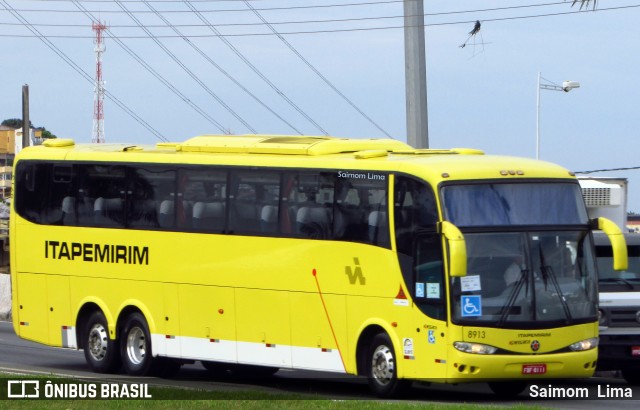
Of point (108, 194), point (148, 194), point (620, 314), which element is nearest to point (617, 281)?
point (620, 314)

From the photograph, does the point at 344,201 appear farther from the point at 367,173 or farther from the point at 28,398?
the point at 28,398

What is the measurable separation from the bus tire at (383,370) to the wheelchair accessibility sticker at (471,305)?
4.13 ft

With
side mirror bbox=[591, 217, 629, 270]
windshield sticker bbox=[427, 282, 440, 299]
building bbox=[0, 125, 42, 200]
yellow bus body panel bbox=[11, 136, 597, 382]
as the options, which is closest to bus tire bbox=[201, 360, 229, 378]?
yellow bus body panel bbox=[11, 136, 597, 382]

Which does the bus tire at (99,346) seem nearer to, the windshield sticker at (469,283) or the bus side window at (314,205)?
the bus side window at (314,205)

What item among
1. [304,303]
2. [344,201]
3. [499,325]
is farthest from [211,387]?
[499,325]

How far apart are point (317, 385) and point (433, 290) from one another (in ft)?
12.5

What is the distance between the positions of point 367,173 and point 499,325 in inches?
112

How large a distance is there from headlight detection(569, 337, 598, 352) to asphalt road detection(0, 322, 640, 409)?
0.67 meters

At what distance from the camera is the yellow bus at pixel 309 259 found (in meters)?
16.8

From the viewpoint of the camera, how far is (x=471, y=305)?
16.6 meters

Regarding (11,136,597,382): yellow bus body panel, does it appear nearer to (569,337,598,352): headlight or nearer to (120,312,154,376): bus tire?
(569,337,598,352): headlight

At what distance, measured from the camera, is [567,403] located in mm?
16859

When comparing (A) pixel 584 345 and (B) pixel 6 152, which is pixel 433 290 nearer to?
(A) pixel 584 345

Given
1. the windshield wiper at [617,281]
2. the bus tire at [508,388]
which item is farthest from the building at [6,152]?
the bus tire at [508,388]
